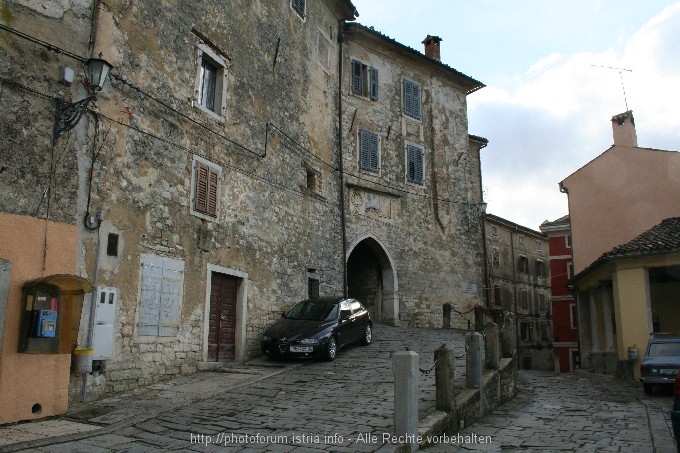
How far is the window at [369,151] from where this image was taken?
21.1m

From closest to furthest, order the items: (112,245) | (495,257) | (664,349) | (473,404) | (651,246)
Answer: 1. (473,404)
2. (112,245)
3. (664,349)
4. (651,246)
5. (495,257)

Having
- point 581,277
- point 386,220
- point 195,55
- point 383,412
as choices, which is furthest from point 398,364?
point 581,277

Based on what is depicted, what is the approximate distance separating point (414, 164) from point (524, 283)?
18.7 metres

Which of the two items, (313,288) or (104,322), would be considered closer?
(104,322)

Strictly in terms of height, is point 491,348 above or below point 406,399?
above

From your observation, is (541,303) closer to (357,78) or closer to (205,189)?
(357,78)

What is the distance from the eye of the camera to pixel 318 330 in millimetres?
13070

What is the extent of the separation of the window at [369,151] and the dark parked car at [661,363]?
11221 mm

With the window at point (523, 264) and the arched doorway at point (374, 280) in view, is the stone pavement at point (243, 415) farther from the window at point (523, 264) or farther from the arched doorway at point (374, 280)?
the window at point (523, 264)

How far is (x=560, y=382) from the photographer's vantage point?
1583 centimetres

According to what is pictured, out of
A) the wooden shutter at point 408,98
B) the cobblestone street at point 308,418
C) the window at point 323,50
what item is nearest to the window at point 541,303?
the wooden shutter at point 408,98

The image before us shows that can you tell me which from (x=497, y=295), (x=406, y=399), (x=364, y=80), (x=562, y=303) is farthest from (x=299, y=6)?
(x=562, y=303)

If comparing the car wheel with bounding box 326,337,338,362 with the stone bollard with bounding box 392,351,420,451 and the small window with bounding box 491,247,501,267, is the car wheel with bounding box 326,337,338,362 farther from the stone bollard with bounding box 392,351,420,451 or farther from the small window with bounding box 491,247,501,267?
the small window with bounding box 491,247,501,267

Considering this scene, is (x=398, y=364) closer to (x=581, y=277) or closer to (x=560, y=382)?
(x=560, y=382)
